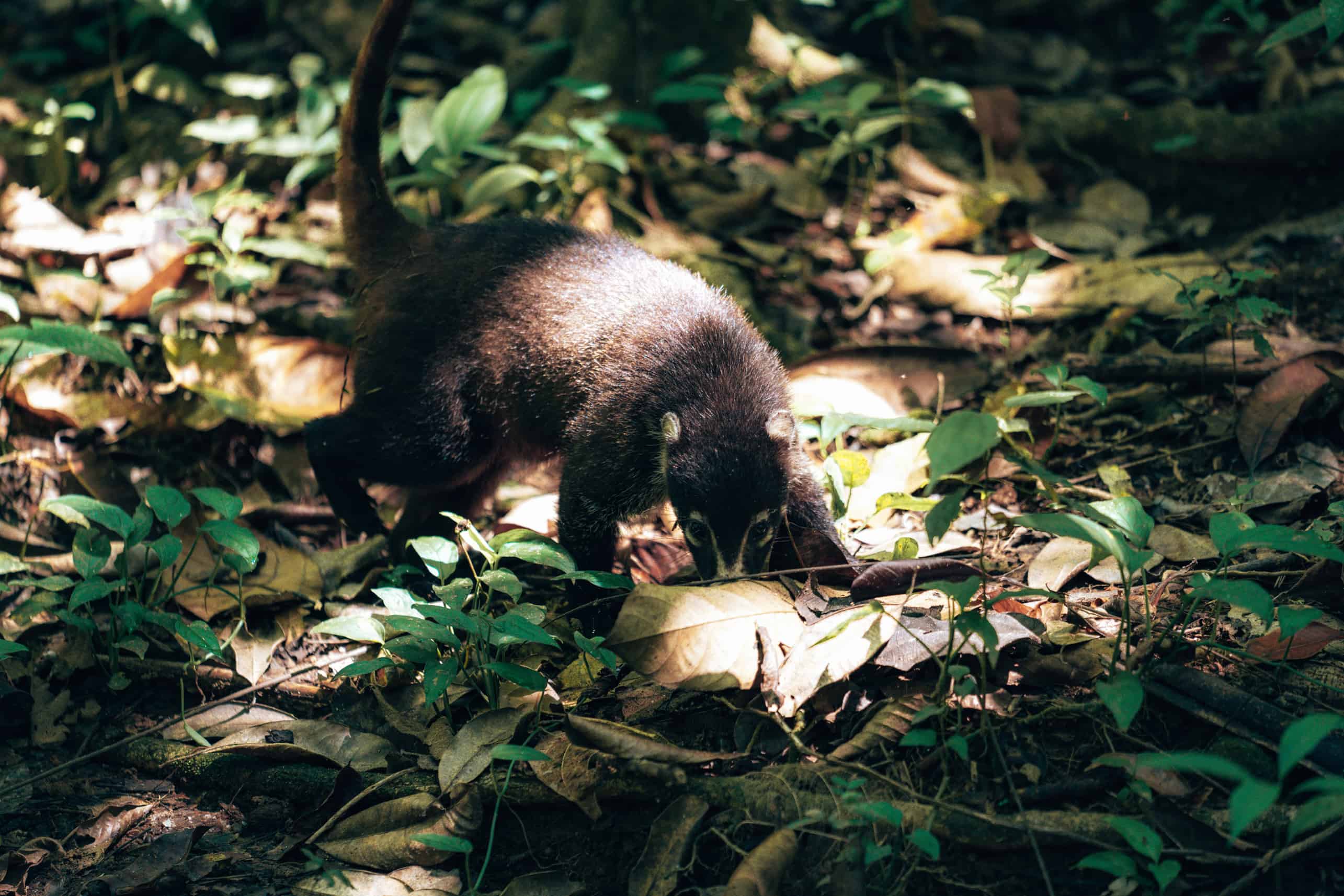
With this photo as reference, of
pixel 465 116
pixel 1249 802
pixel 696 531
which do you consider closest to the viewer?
pixel 1249 802

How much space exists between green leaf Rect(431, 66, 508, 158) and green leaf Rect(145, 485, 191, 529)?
2608 millimetres

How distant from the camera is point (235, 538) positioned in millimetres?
3635

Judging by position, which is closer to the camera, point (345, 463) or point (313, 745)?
point (313, 745)

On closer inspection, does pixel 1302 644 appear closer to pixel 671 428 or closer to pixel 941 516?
pixel 941 516

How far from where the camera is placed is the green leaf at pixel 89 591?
11.4 feet

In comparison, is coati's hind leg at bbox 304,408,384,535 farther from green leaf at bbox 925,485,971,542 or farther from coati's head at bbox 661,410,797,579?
green leaf at bbox 925,485,971,542

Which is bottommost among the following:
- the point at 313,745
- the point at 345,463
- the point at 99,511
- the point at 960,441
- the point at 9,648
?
the point at 313,745

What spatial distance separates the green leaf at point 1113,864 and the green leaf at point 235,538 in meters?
2.61

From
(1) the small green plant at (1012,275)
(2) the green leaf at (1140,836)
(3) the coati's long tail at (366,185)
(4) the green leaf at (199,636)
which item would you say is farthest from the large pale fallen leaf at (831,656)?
(3) the coati's long tail at (366,185)

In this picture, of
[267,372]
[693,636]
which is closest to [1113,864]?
[693,636]

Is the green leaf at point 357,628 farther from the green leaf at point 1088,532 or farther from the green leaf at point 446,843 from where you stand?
the green leaf at point 1088,532

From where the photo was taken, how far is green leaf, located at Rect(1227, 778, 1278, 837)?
2098mm

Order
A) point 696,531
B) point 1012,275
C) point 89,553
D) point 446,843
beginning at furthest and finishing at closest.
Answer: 1. point 1012,275
2. point 696,531
3. point 89,553
4. point 446,843

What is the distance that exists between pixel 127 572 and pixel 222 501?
45 centimetres
